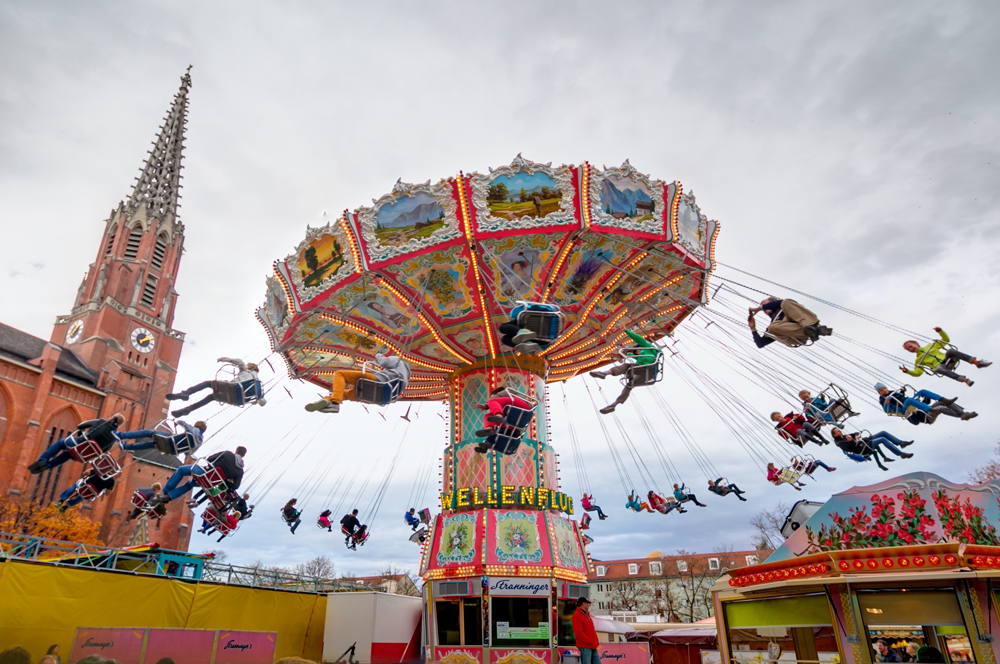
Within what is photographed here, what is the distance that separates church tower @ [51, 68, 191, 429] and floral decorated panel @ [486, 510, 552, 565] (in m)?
40.2

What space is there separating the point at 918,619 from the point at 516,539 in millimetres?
9346

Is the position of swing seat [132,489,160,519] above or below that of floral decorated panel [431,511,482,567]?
above

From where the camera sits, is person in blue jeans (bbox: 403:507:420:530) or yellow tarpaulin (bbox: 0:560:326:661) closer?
yellow tarpaulin (bbox: 0:560:326:661)

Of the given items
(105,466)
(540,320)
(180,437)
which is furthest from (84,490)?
(540,320)

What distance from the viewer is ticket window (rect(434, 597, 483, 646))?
14.6 meters

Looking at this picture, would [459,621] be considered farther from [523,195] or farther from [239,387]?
[523,195]

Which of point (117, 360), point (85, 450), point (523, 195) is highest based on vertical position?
point (117, 360)

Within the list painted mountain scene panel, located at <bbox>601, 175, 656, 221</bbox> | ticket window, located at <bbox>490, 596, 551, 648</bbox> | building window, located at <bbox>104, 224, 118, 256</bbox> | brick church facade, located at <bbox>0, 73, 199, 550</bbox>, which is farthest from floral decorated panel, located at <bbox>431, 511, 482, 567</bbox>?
building window, located at <bbox>104, 224, 118, 256</bbox>

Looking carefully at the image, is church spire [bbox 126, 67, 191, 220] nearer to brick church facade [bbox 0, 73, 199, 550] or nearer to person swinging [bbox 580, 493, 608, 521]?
brick church facade [bbox 0, 73, 199, 550]

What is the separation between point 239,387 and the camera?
12914 mm

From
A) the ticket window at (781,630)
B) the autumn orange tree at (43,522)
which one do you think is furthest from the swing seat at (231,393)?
the autumn orange tree at (43,522)

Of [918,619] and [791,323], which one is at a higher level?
[791,323]

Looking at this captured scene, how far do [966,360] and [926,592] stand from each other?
5.47m

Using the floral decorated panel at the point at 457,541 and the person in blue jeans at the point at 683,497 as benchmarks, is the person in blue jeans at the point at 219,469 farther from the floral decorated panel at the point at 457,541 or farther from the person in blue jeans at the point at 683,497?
the person in blue jeans at the point at 683,497
